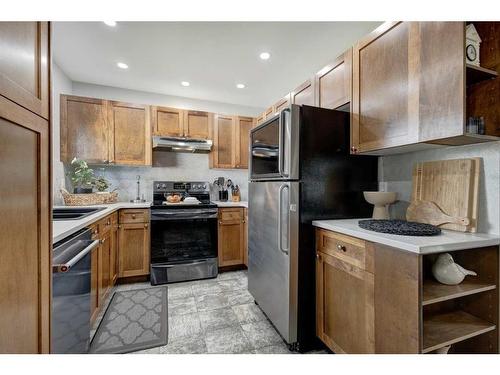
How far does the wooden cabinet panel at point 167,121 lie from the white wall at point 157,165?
41 cm

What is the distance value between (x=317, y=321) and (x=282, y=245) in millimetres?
575

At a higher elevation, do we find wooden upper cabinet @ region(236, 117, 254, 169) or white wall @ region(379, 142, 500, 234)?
wooden upper cabinet @ region(236, 117, 254, 169)

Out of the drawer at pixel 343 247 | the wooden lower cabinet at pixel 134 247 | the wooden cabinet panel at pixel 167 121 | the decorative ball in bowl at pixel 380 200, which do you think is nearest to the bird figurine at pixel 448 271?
the drawer at pixel 343 247

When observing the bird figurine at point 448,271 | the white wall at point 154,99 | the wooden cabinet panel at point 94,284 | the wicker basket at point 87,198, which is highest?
the white wall at point 154,99

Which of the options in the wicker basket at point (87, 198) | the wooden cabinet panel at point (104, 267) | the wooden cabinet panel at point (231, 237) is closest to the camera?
the wooden cabinet panel at point (104, 267)

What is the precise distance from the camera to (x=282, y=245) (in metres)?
1.59

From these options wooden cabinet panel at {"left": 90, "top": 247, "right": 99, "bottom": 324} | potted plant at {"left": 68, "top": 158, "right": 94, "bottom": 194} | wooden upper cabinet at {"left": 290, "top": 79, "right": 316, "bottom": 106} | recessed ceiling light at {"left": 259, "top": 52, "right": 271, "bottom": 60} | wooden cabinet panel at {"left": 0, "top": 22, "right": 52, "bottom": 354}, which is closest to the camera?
wooden cabinet panel at {"left": 0, "top": 22, "right": 52, "bottom": 354}

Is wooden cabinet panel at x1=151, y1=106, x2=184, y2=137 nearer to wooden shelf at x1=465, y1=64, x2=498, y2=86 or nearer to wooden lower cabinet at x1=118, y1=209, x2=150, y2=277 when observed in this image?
wooden lower cabinet at x1=118, y1=209, x2=150, y2=277

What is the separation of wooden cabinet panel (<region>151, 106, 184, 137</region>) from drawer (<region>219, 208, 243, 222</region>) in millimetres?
1259

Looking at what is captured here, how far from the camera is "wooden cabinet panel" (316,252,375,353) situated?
119 centimetres

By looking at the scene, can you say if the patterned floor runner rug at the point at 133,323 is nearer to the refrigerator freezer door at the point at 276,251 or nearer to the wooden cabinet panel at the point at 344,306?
the refrigerator freezer door at the point at 276,251

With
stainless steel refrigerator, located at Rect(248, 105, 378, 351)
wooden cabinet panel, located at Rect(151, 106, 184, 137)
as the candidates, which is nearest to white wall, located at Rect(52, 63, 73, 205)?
wooden cabinet panel, located at Rect(151, 106, 184, 137)

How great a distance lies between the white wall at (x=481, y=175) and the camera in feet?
3.86
